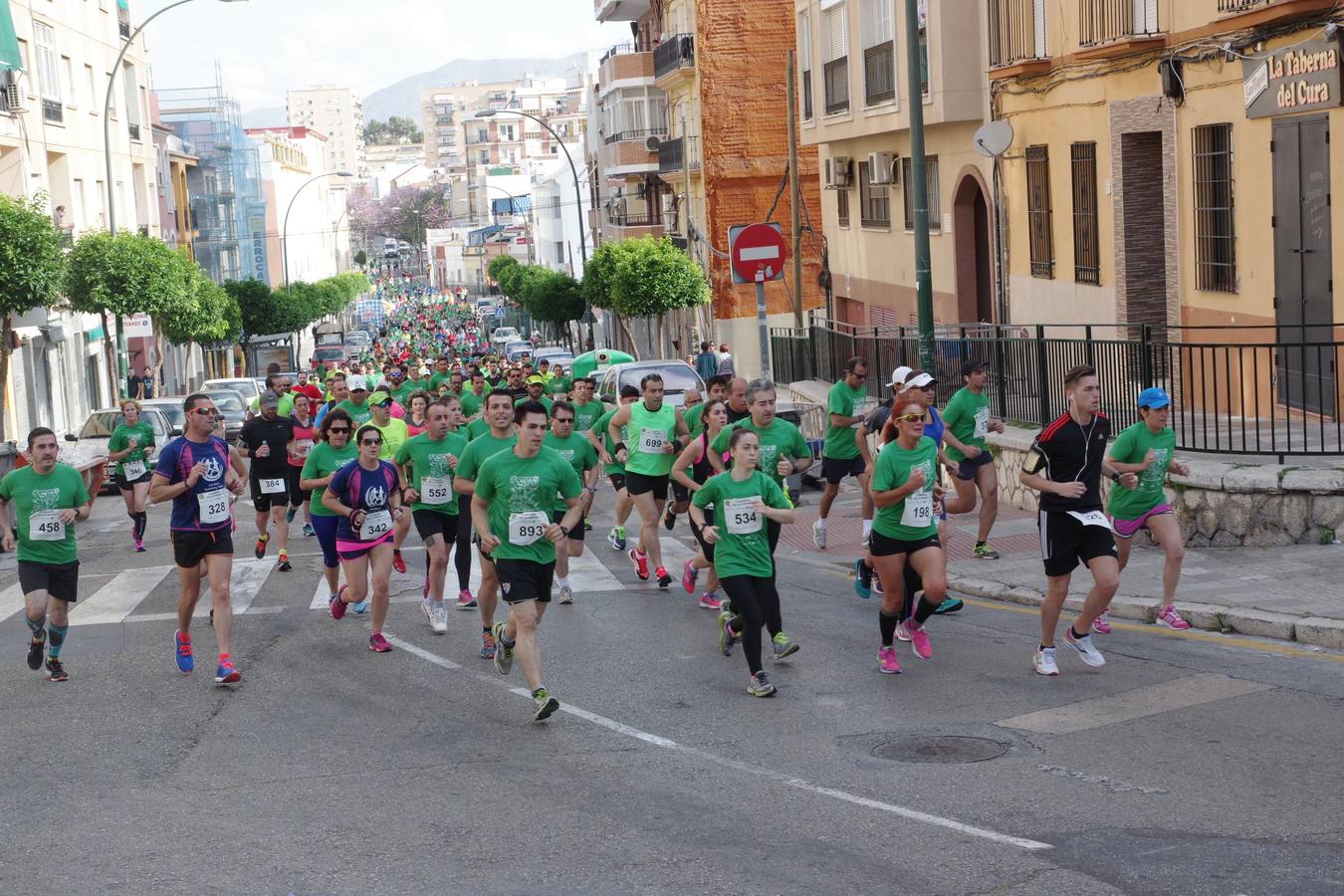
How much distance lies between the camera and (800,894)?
20.6 ft

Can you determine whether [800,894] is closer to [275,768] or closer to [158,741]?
[275,768]

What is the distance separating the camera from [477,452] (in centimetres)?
1123

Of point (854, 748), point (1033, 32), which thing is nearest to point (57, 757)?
point (854, 748)

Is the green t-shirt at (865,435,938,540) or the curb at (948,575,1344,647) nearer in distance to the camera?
the green t-shirt at (865,435,938,540)

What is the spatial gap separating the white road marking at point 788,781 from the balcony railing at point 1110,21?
12.3 meters

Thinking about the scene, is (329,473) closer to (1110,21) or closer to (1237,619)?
(1237,619)

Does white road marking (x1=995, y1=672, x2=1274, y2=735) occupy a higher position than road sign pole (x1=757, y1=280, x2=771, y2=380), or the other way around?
road sign pole (x1=757, y1=280, x2=771, y2=380)

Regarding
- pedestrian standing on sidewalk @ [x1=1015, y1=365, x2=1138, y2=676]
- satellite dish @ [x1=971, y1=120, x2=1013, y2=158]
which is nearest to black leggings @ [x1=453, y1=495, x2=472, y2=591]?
pedestrian standing on sidewalk @ [x1=1015, y1=365, x2=1138, y2=676]

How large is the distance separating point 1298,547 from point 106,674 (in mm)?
8895

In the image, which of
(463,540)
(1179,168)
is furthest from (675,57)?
(463,540)

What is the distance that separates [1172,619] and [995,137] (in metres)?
14.4

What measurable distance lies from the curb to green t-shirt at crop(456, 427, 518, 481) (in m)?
4.18

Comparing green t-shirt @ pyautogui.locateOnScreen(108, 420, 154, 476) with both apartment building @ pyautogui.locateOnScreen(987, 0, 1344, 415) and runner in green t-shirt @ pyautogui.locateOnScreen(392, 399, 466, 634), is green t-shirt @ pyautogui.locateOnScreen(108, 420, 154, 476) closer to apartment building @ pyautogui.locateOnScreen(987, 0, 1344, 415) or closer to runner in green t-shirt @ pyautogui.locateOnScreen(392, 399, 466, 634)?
runner in green t-shirt @ pyautogui.locateOnScreen(392, 399, 466, 634)

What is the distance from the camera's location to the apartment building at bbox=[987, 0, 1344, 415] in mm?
15844
